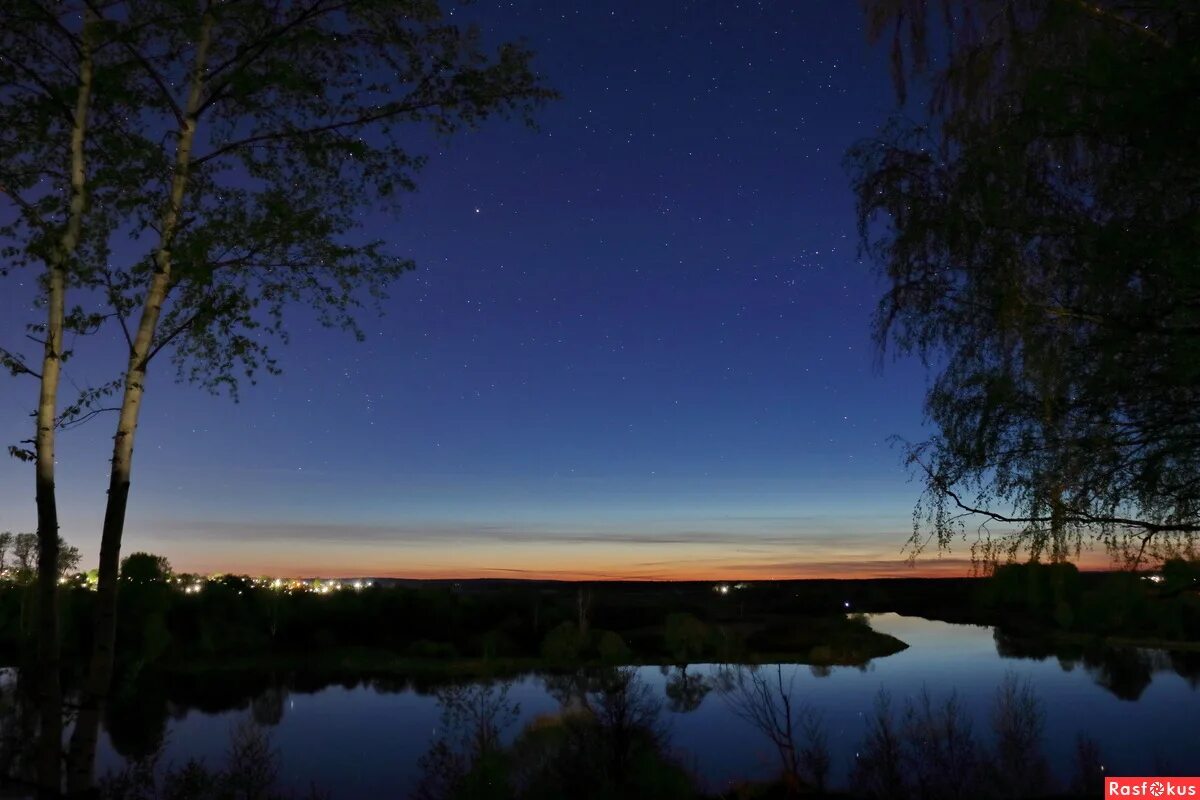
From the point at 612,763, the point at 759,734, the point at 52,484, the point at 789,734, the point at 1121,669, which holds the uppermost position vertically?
the point at 52,484

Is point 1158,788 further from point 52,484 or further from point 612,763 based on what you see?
point 52,484

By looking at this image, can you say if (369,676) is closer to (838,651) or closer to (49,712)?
(838,651)

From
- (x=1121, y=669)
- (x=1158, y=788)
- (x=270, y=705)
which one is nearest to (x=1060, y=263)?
(x=1158, y=788)

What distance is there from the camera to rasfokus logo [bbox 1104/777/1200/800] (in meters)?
14.3

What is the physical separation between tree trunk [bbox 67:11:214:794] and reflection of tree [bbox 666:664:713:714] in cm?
4852

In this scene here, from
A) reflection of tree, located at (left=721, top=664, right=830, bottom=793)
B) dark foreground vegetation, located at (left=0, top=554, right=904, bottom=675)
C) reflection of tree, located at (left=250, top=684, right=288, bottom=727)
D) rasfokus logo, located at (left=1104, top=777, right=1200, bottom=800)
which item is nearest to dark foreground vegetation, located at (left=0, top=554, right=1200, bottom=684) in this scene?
dark foreground vegetation, located at (left=0, top=554, right=904, bottom=675)

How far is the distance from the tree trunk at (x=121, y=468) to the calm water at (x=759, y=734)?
27.5 meters

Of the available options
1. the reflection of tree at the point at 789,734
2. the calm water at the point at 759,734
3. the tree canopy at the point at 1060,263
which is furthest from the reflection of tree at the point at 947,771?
the tree canopy at the point at 1060,263

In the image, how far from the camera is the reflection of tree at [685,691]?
5625cm

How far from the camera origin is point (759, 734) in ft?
167

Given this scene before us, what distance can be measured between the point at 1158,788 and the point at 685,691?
46951 millimetres

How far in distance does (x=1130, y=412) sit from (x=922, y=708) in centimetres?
4510

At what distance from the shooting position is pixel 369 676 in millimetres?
68250

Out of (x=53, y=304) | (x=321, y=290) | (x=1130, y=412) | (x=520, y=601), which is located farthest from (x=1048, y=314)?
(x=520, y=601)
